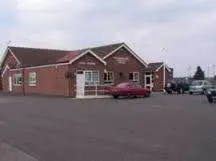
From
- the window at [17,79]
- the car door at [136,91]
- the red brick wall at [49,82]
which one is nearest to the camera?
the car door at [136,91]

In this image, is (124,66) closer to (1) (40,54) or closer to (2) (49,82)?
(2) (49,82)

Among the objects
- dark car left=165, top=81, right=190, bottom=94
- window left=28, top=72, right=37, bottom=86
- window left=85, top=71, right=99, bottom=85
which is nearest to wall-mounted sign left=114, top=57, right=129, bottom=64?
dark car left=165, top=81, right=190, bottom=94

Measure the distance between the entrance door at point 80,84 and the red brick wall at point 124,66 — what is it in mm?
5579

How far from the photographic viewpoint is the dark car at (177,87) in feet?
187

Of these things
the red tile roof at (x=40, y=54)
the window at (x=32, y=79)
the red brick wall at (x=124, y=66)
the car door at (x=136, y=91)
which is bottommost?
the car door at (x=136, y=91)

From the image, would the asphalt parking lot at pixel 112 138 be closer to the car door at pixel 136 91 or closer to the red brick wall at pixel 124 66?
the car door at pixel 136 91

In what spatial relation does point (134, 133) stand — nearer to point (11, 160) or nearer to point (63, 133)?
point (63, 133)

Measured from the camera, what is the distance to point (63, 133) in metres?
16.3

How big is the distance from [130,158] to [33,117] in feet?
39.8

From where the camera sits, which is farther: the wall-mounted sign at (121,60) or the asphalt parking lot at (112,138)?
the wall-mounted sign at (121,60)

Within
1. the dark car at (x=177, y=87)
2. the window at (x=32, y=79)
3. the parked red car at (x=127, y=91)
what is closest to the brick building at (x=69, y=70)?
the window at (x=32, y=79)

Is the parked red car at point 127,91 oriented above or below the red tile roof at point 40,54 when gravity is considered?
below

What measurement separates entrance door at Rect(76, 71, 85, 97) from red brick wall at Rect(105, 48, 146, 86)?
18.3ft

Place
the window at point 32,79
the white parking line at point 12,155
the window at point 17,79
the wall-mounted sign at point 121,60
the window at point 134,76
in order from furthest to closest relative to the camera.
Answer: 1. the window at point 17,79
2. the window at point 134,76
3. the wall-mounted sign at point 121,60
4. the window at point 32,79
5. the white parking line at point 12,155
